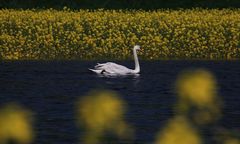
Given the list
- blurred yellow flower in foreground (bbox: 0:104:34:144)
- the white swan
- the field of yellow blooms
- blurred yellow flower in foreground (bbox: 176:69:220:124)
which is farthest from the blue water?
blurred yellow flower in foreground (bbox: 0:104:34:144)

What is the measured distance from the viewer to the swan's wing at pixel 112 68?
23031mm

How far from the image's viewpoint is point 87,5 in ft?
141

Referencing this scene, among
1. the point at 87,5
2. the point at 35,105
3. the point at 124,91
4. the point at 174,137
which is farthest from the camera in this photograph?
the point at 87,5

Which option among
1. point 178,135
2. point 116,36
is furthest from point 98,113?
point 116,36

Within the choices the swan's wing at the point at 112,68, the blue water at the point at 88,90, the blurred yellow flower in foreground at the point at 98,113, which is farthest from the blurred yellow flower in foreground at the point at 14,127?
A: the swan's wing at the point at 112,68

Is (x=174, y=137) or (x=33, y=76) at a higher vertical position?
(x=174, y=137)

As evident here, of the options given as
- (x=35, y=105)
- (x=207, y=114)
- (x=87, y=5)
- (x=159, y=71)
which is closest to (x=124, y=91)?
(x=35, y=105)

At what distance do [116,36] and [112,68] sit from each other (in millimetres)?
8481

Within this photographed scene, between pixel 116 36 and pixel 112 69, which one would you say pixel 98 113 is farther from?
pixel 116 36

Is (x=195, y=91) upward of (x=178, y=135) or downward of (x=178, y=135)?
upward

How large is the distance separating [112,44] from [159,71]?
733cm

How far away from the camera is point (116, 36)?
3153 cm

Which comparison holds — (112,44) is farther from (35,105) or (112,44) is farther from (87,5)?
(35,105)

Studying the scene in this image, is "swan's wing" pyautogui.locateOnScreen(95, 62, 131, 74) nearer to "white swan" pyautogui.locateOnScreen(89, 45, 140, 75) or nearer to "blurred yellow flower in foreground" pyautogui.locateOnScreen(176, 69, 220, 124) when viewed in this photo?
"white swan" pyautogui.locateOnScreen(89, 45, 140, 75)
